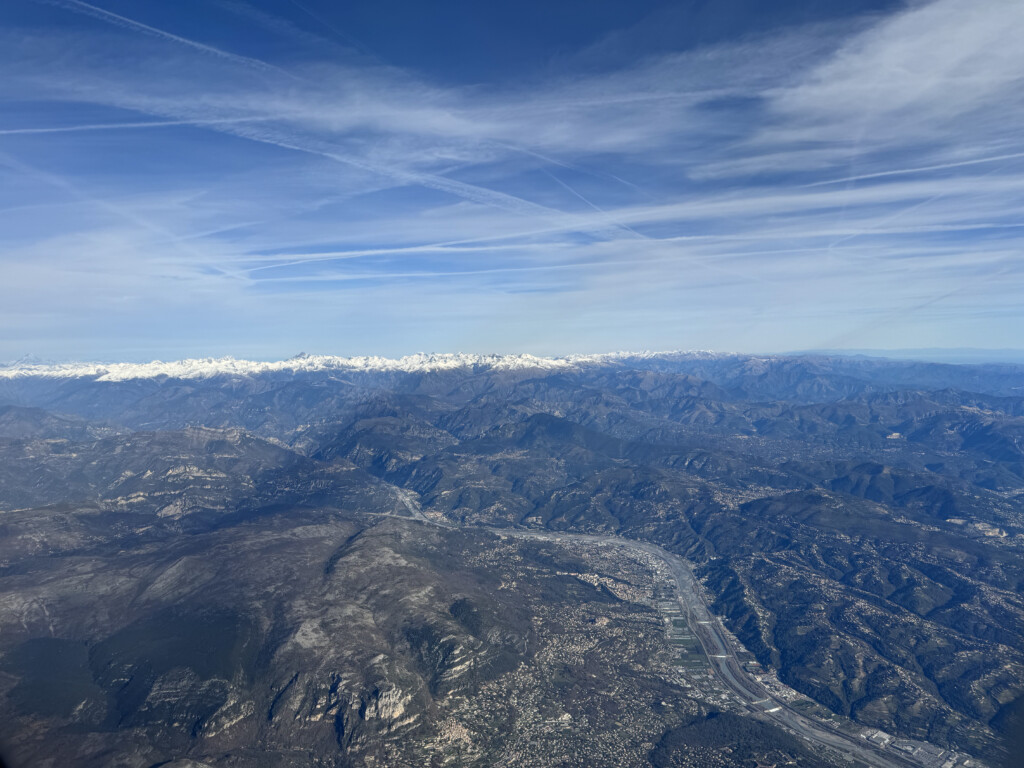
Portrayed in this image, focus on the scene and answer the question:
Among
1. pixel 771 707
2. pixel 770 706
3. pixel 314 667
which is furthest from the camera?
pixel 770 706

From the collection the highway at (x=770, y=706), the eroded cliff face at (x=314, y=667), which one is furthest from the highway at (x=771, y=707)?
the eroded cliff face at (x=314, y=667)

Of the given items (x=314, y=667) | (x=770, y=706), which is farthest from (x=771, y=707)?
(x=314, y=667)

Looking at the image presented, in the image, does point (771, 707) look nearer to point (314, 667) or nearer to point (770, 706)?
point (770, 706)

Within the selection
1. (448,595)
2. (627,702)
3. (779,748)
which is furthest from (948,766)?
(448,595)

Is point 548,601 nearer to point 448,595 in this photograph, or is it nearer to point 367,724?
point 448,595

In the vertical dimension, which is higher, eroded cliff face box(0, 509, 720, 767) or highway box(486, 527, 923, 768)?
eroded cliff face box(0, 509, 720, 767)

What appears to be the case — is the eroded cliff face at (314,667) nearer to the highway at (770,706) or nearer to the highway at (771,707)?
the highway at (771,707)

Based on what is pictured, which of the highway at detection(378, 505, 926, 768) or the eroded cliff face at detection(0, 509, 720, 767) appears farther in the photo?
the highway at detection(378, 505, 926, 768)

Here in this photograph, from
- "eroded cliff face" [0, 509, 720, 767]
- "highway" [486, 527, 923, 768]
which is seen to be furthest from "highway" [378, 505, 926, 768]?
"eroded cliff face" [0, 509, 720, 767]

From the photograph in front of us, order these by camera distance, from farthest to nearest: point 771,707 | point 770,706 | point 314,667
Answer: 1. point 770,706
2. point 771,707
3. point 314,667

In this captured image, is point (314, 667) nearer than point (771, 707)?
Yes

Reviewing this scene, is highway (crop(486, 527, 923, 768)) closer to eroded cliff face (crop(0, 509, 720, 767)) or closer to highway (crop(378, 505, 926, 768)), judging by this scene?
highway (crop(378, 505, 926, 768))
